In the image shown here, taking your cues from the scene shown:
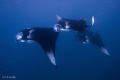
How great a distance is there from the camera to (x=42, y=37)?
217 inches

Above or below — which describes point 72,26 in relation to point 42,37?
above

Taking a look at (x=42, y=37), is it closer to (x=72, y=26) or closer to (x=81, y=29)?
(x=72, y=26)

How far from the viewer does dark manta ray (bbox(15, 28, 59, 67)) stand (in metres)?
5.21

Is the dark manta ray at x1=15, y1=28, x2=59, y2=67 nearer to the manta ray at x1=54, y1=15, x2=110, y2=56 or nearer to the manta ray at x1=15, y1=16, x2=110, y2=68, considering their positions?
the manta ray at x1=15, y1=16, x2=110, y2=68

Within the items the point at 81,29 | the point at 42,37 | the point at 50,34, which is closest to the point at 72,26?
the point at 81,29

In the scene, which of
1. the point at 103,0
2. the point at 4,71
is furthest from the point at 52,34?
the point at 103,0

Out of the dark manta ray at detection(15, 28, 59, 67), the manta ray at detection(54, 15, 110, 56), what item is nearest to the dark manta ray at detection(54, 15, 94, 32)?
the manta ray at detection(54, 15, 110, 56)

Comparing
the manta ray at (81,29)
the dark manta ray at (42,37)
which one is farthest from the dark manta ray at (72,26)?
the dark manta ray at (42,37)

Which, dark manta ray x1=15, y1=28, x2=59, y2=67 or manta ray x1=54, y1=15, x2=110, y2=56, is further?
manta ray x1=54, y1=15, x2=110, y2=56

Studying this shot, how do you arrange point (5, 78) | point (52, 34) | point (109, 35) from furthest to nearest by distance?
point (109, 35)
point (5, 78)
point (52, 34)

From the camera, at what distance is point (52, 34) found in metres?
5.75

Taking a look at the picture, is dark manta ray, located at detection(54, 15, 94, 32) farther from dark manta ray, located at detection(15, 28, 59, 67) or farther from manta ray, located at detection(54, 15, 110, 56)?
dark manta ray, located at detection(15, 28, 59, 67)

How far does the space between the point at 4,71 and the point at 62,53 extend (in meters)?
4.14

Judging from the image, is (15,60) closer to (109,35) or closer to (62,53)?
(62,53)
